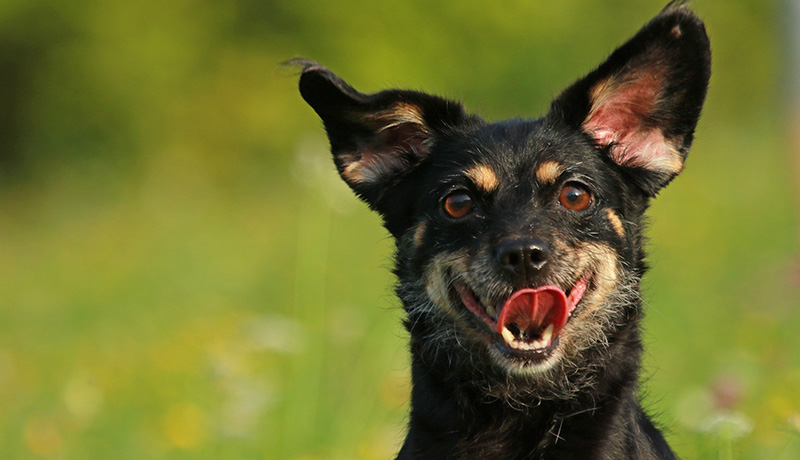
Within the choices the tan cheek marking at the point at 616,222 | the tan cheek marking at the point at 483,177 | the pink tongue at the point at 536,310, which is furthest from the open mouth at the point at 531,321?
the tan cheek marking at the point at 483,177

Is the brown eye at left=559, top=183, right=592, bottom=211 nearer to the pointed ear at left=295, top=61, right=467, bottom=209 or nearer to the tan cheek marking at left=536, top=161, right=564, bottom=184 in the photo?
the tan cheek marking at left=536, top=161, right=564, bottom=184

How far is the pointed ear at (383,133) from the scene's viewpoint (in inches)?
163

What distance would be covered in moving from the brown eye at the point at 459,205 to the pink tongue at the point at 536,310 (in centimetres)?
46

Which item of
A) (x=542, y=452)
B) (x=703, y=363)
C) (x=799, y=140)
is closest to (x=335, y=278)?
(x=703, y=363)

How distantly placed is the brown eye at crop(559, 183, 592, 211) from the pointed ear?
671mm

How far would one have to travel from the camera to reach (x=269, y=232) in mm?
12672

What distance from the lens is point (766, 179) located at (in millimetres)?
13047

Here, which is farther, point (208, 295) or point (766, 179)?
point (766, 179)

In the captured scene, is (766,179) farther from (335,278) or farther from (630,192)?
(630,192)

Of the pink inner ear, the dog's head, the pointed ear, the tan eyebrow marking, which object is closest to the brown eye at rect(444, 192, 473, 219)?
the dog's head

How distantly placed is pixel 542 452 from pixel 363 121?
1593mm

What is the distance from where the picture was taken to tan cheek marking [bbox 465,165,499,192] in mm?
3996

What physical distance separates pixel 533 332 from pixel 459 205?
616mm

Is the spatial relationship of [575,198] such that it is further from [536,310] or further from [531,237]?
[536,310]
